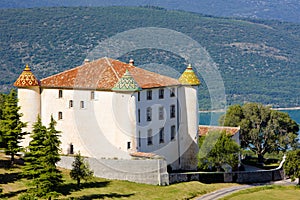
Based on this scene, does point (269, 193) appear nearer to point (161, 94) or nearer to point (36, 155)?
point (161, 94)

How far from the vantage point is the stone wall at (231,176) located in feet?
184

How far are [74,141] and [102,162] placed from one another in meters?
4.97

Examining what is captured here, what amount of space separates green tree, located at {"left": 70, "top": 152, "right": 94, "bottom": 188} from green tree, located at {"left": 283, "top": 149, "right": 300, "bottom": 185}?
58.4 ft

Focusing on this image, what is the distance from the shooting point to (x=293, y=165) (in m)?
59.9

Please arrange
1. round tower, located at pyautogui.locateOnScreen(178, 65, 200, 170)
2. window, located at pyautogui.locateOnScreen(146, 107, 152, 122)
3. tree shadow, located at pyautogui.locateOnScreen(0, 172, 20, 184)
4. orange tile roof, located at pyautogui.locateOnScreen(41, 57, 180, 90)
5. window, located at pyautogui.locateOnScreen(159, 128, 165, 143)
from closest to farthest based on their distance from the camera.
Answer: tree shadow, located at pyautogui.locateOnScreen(0, 172, 20, 184)
orange tile roof, located at pyautogui.locateOnScreen(41, 57, 180, 90)
window, located at pyautogui.locateOnScreen(146, 107, 152, 122)
window, located at pyautogui.locateOnScreen(159, 128, 165, 143)
round tower, located at pyautogui.locateOnScreen(178, 65, 200, 170)

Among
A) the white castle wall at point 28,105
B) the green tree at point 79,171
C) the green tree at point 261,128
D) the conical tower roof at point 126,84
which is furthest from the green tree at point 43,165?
the green tree at point 261,128

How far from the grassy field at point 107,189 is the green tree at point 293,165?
8306mm

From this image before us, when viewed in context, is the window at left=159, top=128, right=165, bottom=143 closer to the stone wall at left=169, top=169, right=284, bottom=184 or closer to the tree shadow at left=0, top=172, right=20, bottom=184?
the stone wall at left=169, top=169, right=284, bottom=184

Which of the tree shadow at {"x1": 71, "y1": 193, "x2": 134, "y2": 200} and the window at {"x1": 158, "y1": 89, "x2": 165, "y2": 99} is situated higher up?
the window at {"x1": 158, "y1": 89, "x2": 165, "y2": 99}

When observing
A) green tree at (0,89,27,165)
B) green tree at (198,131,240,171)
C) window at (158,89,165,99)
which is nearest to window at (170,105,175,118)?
window at (158,89,165,99)

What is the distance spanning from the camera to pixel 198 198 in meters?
52.0

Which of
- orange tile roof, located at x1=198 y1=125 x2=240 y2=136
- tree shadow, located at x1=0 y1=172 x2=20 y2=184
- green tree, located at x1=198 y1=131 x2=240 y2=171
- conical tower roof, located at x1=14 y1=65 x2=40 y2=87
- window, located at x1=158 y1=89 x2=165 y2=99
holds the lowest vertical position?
tree shadow, located at x1=0 y1=172 x2=20 y2=184

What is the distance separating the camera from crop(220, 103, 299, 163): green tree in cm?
7106

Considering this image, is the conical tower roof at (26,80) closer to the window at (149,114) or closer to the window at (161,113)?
the window at (149,114)
